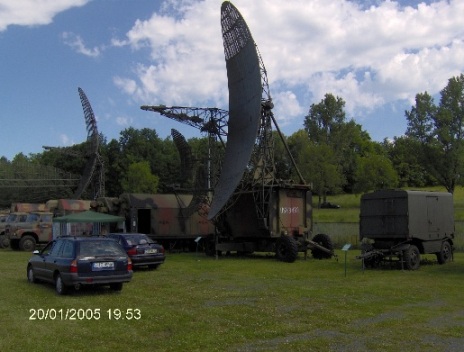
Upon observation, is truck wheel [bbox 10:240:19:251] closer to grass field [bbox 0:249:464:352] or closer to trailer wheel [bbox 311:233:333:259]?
grass field [bbox 0:249:464:352]

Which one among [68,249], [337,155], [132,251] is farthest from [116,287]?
[337,155]

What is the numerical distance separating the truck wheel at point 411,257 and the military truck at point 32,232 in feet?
71.4

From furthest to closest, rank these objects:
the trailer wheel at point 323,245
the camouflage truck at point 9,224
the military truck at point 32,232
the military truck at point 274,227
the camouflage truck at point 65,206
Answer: the camouflage truck at point 65,206
the camouflage truck at point 9,224
the military truck at point 32,232
the trailer wheel at point 323,245
the military truck at point 274,227

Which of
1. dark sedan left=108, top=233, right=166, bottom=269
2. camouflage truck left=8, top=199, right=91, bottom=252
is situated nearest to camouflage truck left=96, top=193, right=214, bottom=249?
camouflage truck left=8, top=199, right=91, bottom=252

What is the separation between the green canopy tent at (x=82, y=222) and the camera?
28241mm

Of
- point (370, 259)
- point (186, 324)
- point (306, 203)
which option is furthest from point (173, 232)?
point (186, 324)

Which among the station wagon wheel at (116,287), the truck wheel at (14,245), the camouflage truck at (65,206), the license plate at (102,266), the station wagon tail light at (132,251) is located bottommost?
the truck wheel at (14,245)

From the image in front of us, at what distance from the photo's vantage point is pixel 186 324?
9.86 metres

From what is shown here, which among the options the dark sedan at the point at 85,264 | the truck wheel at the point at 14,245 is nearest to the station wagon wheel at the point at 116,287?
the dark sedan at the point at 85,264

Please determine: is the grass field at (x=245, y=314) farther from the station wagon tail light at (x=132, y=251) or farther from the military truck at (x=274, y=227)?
the military truck at (x=274, y=227)

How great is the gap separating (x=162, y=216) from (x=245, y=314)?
21521 mm

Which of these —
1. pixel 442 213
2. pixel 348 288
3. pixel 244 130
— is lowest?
pixel 348 288

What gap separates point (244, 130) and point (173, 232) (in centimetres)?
1062

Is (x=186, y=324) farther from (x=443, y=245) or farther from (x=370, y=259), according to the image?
(x=443, y=245)
